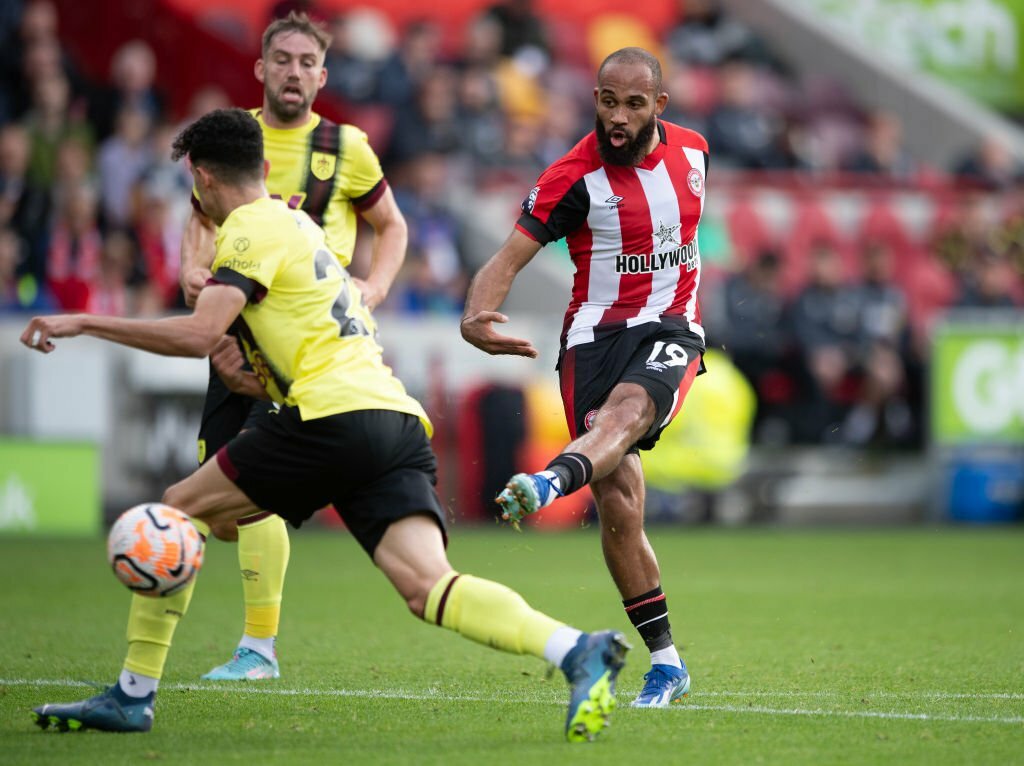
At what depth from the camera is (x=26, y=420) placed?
47.2 feet

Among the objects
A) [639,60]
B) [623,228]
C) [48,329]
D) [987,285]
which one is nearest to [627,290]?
[623,228]

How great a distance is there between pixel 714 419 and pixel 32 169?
692cm

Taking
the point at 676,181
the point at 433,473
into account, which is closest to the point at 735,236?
the point at 676,181

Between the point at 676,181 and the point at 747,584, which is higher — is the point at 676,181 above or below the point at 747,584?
above

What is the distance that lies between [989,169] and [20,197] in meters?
12.3

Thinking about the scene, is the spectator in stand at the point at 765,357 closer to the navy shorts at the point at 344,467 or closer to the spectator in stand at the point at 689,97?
the spectator in stand at the point at 689,97

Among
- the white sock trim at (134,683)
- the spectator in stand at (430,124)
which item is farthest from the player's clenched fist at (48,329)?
the spectator in stand at (430,124)

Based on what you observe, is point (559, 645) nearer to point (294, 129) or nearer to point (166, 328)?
point (166, 328)

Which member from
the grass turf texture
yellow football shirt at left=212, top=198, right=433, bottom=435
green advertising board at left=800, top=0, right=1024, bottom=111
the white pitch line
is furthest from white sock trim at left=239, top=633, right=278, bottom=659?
green advertising board at left=800, top=0, right=1024, bottom=111

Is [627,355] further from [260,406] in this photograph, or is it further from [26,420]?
[26,420]

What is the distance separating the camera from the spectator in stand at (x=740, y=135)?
67.6ft

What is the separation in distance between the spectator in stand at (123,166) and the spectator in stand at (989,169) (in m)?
10.7

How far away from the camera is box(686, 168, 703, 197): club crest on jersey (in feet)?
22.0

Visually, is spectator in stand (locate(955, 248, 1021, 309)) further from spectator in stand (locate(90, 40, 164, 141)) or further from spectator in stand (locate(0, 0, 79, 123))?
spectator in stand (locate(0, 0, 79, 123))
